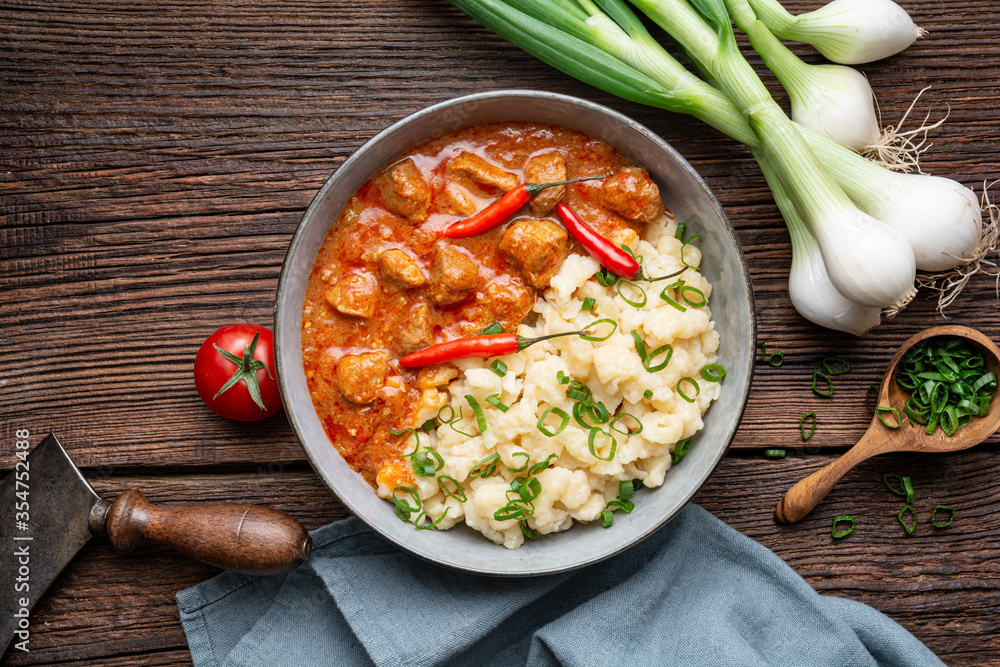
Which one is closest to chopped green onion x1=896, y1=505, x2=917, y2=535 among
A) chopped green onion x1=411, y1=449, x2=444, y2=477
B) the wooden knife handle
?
chopped green onion x1=411, y1=449, x2=444, y2=477

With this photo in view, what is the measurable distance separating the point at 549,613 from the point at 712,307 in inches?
62.9

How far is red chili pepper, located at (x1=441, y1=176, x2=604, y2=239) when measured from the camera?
2.65 meters

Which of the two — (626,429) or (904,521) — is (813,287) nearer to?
(626,429)

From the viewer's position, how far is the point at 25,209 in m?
3.02

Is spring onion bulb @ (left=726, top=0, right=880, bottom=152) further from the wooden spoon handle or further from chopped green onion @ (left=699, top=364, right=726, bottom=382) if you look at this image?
the wooden spoon handle

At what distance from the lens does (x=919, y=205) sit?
268 cm

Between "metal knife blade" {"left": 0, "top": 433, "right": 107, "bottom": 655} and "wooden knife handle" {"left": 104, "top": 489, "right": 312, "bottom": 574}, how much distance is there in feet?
0.66

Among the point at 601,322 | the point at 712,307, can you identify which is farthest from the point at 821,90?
the point at 601,322

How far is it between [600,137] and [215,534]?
2.35 metres

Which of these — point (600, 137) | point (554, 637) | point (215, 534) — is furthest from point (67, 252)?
point (554, 637)

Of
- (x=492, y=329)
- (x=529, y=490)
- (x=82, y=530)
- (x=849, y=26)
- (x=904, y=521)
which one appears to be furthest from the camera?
(x=904, y=521)

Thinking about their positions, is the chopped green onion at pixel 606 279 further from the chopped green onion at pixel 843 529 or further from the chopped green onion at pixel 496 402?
the chopped green onion at pixel 843 529

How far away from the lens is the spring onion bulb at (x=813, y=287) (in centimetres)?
279

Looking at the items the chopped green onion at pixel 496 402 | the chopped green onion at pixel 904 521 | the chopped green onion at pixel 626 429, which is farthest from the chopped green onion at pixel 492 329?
the chopped green onion at pixel 904 521
